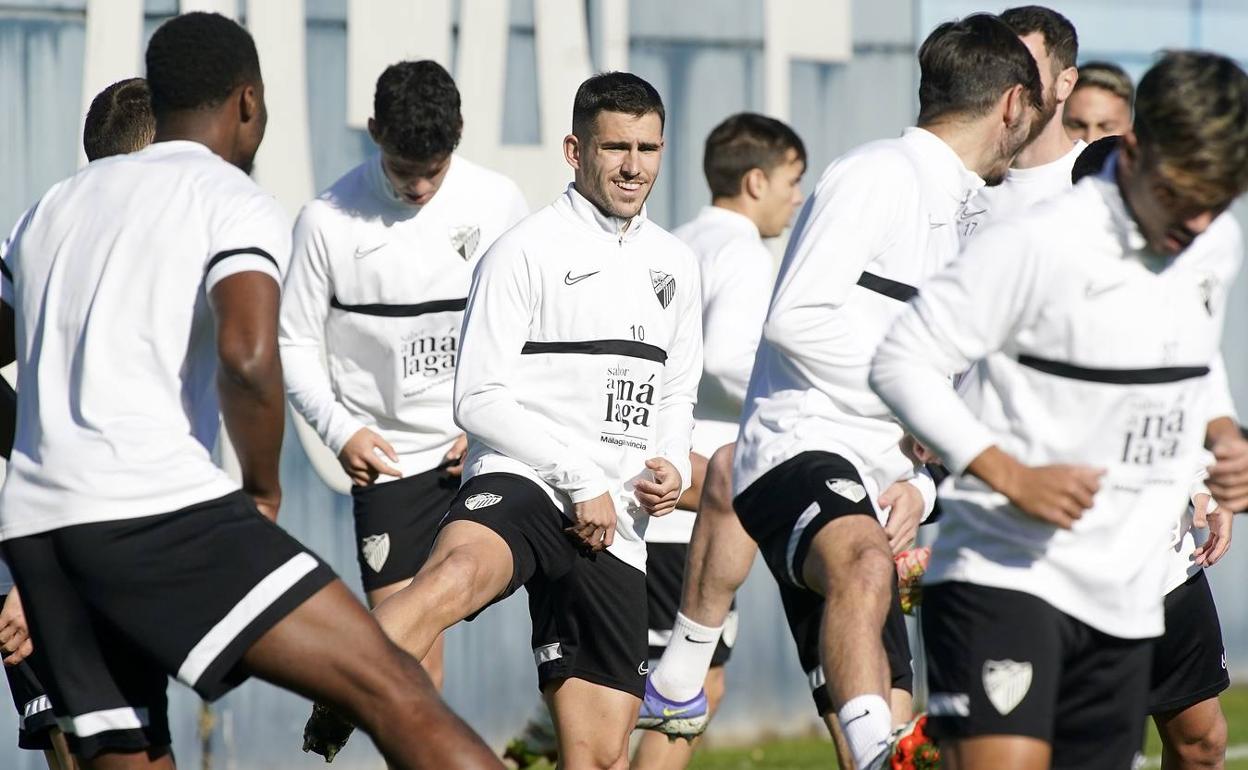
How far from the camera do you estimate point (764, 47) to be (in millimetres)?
9039

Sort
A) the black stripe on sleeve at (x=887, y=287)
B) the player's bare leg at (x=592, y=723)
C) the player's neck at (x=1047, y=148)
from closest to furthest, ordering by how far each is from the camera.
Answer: the black stripe on sleeve at (x=887, y=287) → the player's bare leg at (x=592, y=723) → the player's neck at (x=1047, y=148)

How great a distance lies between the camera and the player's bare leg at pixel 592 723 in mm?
5543

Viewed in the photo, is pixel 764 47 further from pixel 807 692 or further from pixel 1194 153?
pixel 1194 153

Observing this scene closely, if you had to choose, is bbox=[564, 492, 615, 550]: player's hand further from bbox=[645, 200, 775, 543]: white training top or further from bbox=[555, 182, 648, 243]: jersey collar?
bbox=[645, 200, 775, 543]: white training top

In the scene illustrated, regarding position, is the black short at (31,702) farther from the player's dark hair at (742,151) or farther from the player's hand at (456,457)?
the player's dark hair at (742,151)

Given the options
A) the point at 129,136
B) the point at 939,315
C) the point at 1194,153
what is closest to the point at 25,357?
the point at 129,136

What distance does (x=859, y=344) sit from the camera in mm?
5078

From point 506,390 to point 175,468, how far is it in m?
1.57

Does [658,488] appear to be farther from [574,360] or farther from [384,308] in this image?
[384,308]

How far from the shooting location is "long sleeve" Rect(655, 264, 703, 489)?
5688mm

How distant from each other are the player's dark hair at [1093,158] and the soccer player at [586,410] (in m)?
1.22

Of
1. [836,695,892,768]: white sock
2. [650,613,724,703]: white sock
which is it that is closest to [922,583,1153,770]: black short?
[836,695,892,768]: white sock

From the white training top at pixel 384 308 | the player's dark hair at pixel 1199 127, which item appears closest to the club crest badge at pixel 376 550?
the white training top at pixel 384 308

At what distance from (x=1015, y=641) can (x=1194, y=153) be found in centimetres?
103
